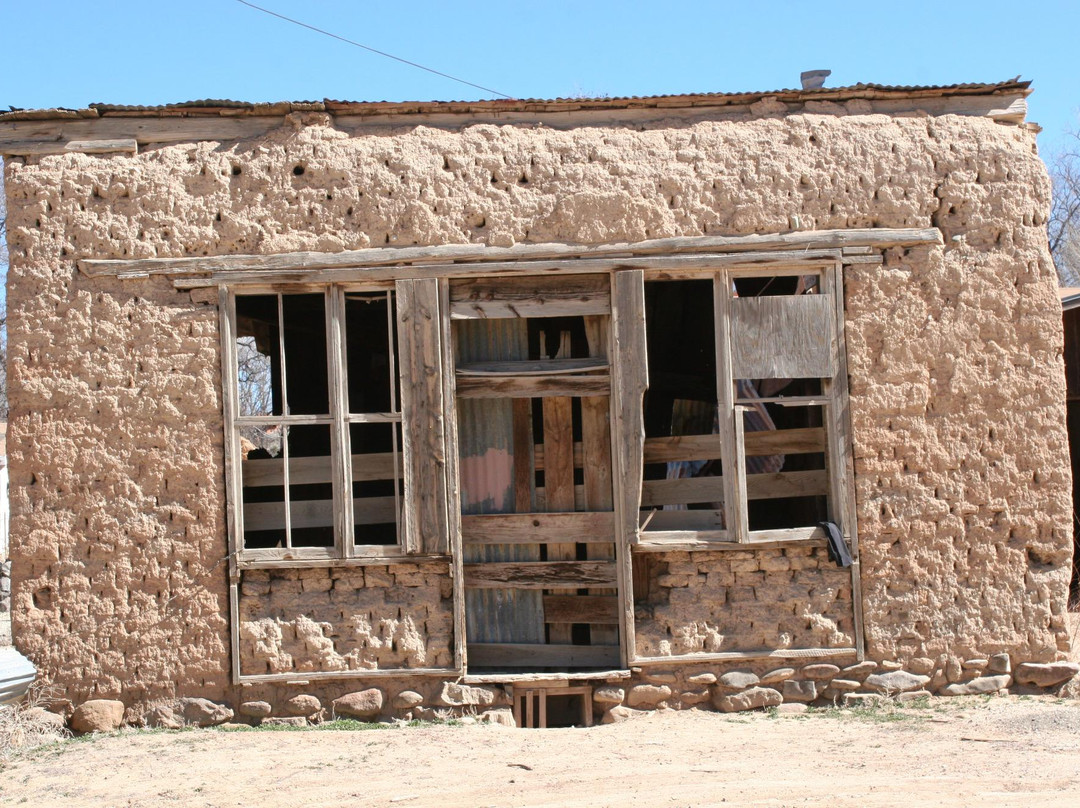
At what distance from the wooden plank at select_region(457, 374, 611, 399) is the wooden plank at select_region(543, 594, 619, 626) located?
1.34m

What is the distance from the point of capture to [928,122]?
6.55 m

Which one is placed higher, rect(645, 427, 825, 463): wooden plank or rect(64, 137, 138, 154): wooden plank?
rect(64, 137, 138, 154): wooden plank

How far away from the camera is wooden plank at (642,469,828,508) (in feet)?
21.7

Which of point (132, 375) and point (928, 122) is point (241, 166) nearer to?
point (132, 375)

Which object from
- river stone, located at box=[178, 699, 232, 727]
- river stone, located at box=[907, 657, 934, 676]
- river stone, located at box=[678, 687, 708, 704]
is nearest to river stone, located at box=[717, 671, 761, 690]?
river stone, located at box=[678, 687, 708, 704]

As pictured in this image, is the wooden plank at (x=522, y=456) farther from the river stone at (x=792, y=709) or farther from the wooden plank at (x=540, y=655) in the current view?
the river stone at (x=792, y=709)

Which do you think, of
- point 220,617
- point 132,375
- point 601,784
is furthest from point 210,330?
point 601,784

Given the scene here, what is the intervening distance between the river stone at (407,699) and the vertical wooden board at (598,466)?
3.95 ft

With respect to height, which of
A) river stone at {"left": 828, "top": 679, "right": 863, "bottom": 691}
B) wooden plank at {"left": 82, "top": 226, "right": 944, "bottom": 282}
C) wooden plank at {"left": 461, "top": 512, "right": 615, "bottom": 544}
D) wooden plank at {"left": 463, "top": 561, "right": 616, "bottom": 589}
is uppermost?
wooden plank at {"left": 82, "top": 226, "right": 944, "bottom": 282}

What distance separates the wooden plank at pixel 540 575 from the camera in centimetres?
655

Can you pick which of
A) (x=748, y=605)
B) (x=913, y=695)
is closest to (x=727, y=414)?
(x=748, y=605)

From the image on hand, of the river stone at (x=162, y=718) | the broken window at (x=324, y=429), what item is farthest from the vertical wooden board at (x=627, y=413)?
the river stone at (x=162, y=718)

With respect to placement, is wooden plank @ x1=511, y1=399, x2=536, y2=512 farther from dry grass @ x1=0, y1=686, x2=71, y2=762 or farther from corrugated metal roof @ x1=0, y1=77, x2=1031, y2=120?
dry grass @ x1=0, y1=686, x2=71, y2=762

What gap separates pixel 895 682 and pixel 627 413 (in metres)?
2.37
